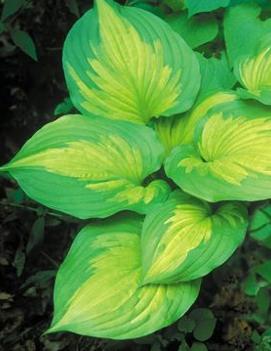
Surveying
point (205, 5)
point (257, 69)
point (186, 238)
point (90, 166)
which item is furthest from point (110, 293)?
point (205, 5)

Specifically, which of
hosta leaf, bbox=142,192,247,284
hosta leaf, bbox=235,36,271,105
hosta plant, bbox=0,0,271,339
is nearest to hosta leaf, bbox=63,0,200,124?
hosta plant, bbox=0,0,271,339

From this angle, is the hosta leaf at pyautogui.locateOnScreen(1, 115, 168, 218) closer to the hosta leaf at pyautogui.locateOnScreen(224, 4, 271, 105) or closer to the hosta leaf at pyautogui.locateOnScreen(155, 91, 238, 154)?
the hosta leaf at pyautogui.locateOnScreen(155, 91, 238, 154)

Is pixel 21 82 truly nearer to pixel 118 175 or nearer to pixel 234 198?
pixel 118 175

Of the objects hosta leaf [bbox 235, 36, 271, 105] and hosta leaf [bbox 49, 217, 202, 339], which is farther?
hosta leaf [bbox 235, 36, 271, 105]

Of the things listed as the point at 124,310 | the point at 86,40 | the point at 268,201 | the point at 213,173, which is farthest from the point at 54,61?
the point at 124,310

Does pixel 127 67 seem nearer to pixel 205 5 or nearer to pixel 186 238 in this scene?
pixel 205 5

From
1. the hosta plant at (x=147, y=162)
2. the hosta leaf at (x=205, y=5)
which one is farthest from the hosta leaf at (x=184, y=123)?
the hosta leaf at (x=205, y=5)

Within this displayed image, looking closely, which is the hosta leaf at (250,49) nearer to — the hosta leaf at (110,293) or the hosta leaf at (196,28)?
the hosta leaf at (196,28)
